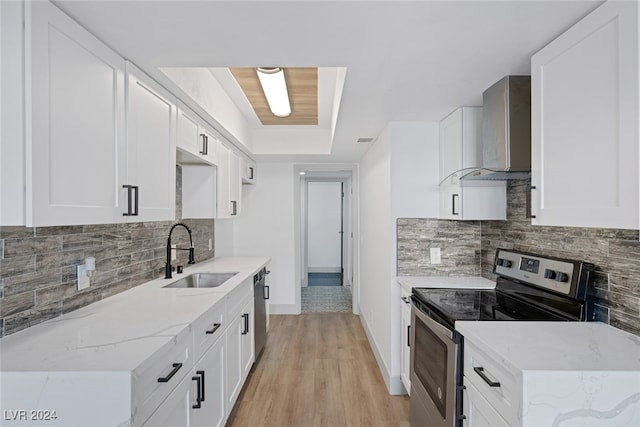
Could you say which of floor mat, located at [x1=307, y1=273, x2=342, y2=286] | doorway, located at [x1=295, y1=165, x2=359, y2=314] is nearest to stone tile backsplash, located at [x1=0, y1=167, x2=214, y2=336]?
doorway, located at [x1=295, y1=165, x2=359, y2=314]

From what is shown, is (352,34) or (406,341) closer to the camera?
(352,34)

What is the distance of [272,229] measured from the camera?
15.5ft

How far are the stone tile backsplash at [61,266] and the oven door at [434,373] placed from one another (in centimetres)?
181

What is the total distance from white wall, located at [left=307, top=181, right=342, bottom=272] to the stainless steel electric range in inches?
231

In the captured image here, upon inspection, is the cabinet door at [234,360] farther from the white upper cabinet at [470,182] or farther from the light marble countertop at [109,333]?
the white upper cabinet at [470,182]

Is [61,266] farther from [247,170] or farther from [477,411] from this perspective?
[247,170]

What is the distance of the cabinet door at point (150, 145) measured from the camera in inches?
63.2

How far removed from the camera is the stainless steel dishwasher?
3035mm

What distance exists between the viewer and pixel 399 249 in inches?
105

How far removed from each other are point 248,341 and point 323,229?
5.34 meters

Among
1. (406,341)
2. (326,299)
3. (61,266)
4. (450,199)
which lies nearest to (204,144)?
(61,266)

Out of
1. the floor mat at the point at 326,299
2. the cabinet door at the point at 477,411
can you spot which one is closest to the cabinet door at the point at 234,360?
the cabinet door at the point at 477,411

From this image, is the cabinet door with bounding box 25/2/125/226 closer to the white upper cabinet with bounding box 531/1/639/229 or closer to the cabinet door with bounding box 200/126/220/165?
the cabinet door with bounding box 200/126/220/165

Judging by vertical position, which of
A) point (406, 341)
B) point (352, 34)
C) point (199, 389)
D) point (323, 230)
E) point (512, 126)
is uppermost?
point (352, 34)
